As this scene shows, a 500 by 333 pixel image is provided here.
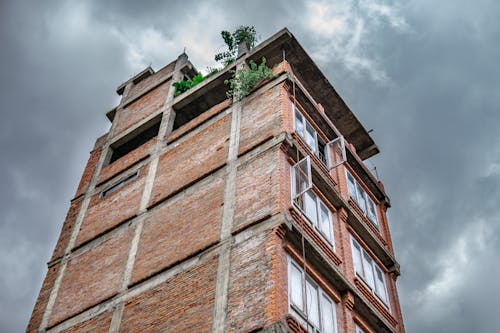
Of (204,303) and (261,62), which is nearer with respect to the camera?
(204,303)

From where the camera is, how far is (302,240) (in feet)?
40.8

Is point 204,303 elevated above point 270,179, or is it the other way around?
point 270,179

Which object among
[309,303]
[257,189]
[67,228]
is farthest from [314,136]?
[67,228]

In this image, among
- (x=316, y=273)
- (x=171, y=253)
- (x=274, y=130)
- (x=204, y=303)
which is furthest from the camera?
(x=274, y=130)

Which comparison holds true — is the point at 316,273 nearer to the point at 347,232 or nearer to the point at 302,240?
the point at 302,240

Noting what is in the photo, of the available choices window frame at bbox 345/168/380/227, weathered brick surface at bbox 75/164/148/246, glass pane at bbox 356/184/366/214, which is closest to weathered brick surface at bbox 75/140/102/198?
weathered brick surface at bbox 75/164/148/246

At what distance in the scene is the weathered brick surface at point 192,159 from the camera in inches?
620

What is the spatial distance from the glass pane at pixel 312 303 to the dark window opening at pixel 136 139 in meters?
9.63

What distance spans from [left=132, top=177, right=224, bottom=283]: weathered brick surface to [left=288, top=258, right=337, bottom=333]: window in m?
2.05

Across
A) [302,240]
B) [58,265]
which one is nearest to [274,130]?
[302,240]

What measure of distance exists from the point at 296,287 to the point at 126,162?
881 centimetres

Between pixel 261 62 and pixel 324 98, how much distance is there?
242cm

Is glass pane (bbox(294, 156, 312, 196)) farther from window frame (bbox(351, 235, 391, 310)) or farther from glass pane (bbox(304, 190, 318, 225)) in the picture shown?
window frame (bbox(351, 235, 391, 310))

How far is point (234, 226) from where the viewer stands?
42.9ft
